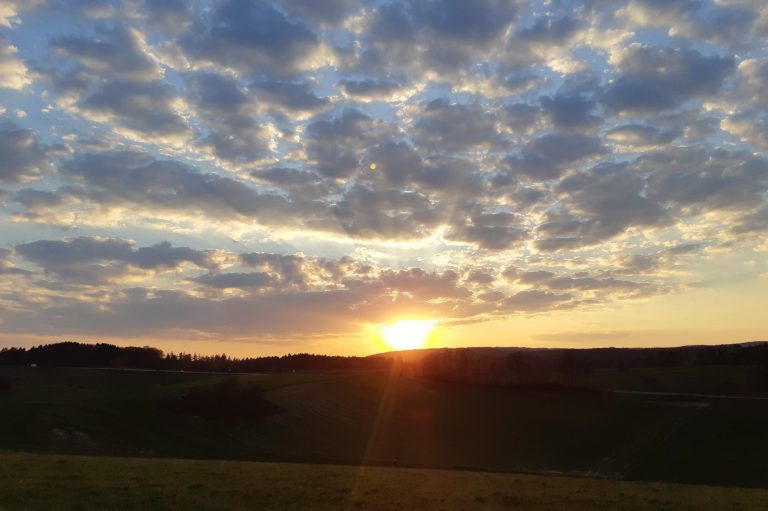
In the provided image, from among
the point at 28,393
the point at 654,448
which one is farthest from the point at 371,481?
the point at 28,393

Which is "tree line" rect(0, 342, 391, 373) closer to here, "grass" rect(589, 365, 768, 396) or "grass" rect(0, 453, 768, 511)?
"grass" rect(589, 365, 768, 396)

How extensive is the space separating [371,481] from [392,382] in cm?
9072

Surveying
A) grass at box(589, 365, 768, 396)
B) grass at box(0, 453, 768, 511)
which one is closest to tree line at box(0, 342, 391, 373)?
grass at box(589, 365, 768, 396)

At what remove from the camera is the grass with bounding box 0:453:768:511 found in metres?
21.6

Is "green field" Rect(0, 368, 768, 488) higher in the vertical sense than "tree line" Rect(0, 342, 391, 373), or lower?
lower

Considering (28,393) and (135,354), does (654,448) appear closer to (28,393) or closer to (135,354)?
(28,393)

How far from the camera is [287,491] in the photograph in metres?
25.0

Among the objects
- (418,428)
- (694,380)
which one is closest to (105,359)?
(418,428)

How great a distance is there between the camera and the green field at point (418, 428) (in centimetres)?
6438

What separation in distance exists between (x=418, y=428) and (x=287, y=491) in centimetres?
6477

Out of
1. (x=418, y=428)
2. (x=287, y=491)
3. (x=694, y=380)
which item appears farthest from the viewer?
(x=694, y=380)

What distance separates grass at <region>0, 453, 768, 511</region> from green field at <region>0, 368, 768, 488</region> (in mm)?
27498

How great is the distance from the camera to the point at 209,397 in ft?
287

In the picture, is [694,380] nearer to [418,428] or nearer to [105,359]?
[418,428]
